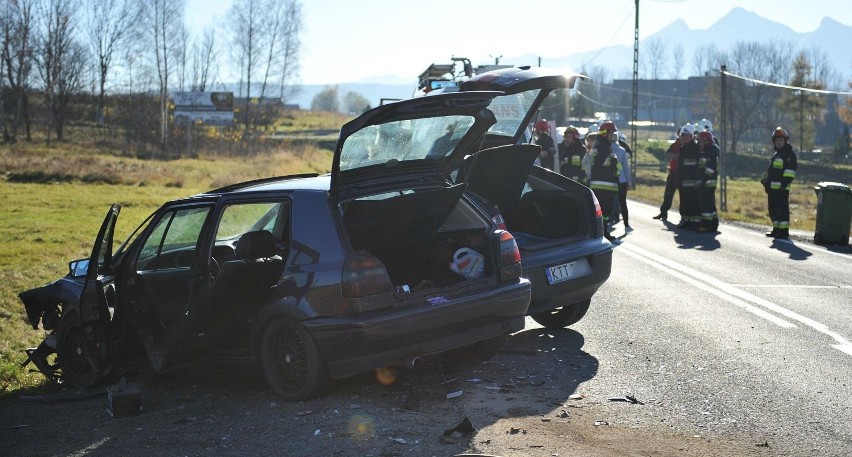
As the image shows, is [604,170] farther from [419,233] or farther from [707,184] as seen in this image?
[419,233]

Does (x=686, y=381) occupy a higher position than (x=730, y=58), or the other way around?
(x=730, y=58)

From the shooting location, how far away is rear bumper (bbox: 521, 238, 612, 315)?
27.2ft

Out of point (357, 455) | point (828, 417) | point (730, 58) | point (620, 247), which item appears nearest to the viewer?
point (357, 455)

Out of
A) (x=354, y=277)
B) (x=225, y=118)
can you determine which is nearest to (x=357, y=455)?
(x=354, y=277)

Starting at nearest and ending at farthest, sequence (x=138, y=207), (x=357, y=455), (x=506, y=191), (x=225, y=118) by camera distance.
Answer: (x=357, y=455)
(x=506, y=191)
(x=138, y=207)
(x=225, y=118)

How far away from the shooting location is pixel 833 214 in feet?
55.2

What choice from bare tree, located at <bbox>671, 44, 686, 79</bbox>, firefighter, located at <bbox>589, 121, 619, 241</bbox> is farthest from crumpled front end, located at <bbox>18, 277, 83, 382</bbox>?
bare tree, located at <bbox>671, 44, 686, 79</bbox>

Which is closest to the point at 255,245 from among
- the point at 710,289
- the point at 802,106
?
the point at 710,289

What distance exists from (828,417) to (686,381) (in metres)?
1.18

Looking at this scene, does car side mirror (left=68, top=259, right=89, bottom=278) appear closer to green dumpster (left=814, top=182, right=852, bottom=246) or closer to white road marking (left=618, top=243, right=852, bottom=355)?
white road marking (left=618, top=243, right=852, bottom=355)

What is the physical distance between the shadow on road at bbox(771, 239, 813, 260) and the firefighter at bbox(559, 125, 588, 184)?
12.2 feet

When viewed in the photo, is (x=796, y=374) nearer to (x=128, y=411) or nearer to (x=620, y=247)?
(x=128, y=411)

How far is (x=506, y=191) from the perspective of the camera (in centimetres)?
839

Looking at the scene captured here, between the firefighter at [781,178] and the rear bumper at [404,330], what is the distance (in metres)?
12.1
